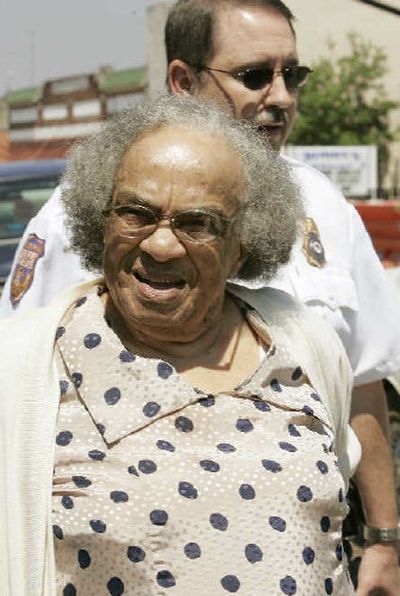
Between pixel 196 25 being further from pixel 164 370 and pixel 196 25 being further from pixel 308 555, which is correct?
pixel 308 555

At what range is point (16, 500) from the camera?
229 centimetres

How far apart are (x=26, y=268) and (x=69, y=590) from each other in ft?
Result: 3.66

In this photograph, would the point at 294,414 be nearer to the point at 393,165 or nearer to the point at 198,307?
the point at 198,307

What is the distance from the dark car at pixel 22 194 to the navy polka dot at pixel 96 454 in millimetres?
4899

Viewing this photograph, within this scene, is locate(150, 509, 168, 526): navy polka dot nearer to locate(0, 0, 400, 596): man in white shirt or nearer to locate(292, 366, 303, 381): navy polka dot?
locate(292, 366, 303, 381): navy polka dot

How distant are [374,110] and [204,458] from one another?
34679mm

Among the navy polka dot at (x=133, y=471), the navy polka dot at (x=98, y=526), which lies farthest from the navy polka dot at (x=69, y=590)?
the navy polka dot at (x=133, y=471)

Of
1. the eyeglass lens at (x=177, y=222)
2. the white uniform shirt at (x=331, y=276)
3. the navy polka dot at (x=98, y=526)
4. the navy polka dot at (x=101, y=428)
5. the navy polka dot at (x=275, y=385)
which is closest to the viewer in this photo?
the navy polka dot at (x=98, y=526)

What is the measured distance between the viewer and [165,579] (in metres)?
2.26

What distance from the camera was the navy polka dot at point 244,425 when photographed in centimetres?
244

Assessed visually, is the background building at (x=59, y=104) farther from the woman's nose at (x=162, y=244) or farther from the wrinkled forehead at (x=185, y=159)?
the woman's nose at (x=162, y=244)

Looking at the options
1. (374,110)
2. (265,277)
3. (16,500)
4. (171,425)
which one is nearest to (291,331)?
Answer: (265,277)

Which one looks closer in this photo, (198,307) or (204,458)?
(204,458)

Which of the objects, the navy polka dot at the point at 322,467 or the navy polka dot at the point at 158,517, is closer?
the navy polka dot at the point at 158,517
